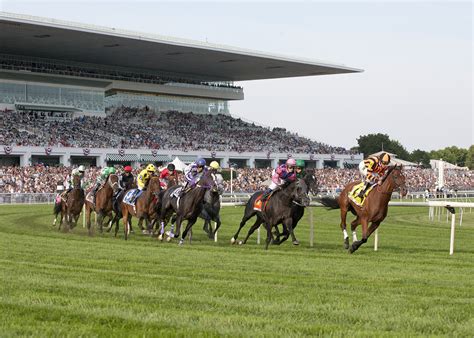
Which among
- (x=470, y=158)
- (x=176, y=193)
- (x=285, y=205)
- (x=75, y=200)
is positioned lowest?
(x=75, y=200)

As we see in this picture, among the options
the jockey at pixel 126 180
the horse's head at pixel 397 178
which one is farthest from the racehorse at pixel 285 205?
the jockey at pixel 126 180

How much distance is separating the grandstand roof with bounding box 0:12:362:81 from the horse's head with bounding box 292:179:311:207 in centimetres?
3895

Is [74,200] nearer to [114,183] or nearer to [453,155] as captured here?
[114,183]

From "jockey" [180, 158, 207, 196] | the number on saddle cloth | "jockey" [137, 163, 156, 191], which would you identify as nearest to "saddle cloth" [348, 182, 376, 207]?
"jockey" [180, 158, 207, 196]

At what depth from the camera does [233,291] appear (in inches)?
340

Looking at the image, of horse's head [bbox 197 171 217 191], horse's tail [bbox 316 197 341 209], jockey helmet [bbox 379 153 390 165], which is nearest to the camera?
jockey helmet [bbox 379 153 390 165]

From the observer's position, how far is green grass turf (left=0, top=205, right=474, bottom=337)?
6461 millimetres

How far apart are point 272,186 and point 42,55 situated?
164 feet

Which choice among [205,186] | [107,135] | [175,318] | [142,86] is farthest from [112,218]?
[142,86]

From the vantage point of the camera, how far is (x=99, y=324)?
6.50 metres

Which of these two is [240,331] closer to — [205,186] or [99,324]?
[99,324]

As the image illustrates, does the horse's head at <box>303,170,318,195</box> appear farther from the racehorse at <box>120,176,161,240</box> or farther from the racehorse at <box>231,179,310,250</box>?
the racehorse at <box>120,176,161,240</box>

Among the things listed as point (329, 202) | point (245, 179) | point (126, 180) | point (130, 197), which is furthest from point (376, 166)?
point (245, 179)

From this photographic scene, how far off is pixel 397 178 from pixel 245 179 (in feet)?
129
